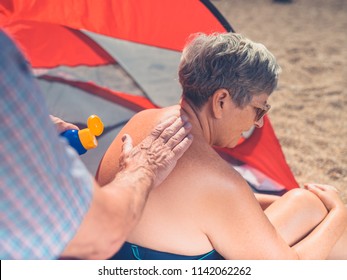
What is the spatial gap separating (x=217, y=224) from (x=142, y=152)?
297 mm

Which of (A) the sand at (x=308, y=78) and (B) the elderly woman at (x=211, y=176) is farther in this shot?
(A) the sand at (x=308, y=78)

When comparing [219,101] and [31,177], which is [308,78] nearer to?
[219,101]

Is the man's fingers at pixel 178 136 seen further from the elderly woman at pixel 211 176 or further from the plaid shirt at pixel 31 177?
the plaid shirt at pixel 31 177

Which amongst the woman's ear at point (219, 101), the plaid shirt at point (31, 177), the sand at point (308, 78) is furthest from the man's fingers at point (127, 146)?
the sand at point (308, 78)

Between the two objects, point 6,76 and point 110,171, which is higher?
point 6,76

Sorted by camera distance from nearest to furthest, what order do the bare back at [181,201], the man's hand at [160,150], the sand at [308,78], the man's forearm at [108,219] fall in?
the man's forearm at [108,219]
the man's hand at [160,150]
the bare back at [181,201]
the sand at [308,78]

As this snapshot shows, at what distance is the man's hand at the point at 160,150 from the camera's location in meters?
1.22

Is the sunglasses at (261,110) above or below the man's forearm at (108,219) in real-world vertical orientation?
below

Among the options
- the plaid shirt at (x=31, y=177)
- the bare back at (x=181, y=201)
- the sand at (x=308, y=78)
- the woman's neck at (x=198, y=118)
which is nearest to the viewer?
the plaid shirt at (x=31, y=177)

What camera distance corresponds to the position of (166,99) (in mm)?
2789

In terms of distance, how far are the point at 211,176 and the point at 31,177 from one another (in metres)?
0.60

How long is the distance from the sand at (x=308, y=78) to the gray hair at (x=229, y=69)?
3.76 feet
